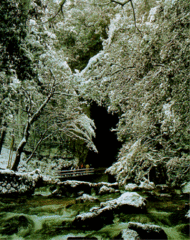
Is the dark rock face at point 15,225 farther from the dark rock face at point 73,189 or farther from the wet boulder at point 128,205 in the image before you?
the dark rock face at point 73,189

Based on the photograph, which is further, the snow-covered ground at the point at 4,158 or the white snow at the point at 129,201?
the snow-covered ground at the point at 4,158

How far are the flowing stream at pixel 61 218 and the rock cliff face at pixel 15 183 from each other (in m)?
0.50

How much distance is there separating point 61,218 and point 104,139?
1274 centimetres

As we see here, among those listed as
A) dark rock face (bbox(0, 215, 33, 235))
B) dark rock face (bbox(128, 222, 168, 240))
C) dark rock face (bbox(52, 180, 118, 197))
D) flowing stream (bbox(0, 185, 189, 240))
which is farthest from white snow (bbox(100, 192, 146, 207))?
dark rock face (bbox(52, 180, 118, 197))

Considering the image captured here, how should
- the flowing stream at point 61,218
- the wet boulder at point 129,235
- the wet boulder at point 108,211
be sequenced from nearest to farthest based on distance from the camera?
1. the wet boulder at point 129,235
2. the flowing stream at point 61,218
3. the wet boulder at point 108,211

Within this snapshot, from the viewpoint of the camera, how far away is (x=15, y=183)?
709 centimetres

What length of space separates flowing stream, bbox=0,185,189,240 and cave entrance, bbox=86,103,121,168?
10347mm

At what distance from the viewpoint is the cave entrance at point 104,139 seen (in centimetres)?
1689

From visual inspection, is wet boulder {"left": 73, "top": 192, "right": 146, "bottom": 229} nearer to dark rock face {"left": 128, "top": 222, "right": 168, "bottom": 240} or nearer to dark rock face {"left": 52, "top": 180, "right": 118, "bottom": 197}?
dark rock face {"left": 128, "top": 222, "right": 168, "bottom": 240}

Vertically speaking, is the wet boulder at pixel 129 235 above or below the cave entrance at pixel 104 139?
below

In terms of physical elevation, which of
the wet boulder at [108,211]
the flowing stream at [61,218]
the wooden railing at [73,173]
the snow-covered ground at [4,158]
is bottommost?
the flowing stream at [61,218]

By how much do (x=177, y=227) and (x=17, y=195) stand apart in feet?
18.6

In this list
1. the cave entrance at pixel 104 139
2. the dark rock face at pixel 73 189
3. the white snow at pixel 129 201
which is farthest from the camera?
the cave entrance at pixel 104 139

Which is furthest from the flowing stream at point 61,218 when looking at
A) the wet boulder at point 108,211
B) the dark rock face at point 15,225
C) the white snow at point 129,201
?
the white snow at point 129,201
